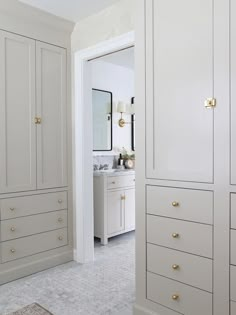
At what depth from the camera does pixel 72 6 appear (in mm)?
2650

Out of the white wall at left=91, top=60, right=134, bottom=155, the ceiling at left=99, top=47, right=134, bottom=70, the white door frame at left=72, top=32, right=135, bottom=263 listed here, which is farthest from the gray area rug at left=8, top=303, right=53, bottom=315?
the ceiling at left=99, top=47, right=134, bottom=70

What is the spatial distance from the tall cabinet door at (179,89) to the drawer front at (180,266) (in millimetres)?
468

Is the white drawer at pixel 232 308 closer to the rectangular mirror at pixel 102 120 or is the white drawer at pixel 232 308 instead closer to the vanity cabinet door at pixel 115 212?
the vanity cabinet door at pixel 115 212

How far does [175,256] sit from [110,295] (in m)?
0.87

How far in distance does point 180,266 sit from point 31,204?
5.30ft

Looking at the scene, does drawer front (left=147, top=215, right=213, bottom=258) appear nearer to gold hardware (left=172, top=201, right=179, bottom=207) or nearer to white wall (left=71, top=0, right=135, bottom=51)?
gold hardware (left=172, top=201, right=179, bottom=207)

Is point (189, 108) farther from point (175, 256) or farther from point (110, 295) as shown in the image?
point (110, 295)

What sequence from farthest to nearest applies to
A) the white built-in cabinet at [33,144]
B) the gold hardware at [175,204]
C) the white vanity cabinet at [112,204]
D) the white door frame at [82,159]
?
the white vanity cabinet at [112,204], the white door frame at [82,159], the white built-in cabinet at [33,144], the gold hardware at [175,204]

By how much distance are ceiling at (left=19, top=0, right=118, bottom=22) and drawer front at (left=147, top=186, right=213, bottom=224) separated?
1782 millimetres

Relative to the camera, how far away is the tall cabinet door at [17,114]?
255cm

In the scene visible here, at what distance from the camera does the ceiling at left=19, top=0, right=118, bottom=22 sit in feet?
8.42

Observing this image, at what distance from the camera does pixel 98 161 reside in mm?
4086

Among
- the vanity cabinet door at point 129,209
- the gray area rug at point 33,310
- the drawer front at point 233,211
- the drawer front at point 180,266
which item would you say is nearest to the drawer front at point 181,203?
the drawer front at point 233,211

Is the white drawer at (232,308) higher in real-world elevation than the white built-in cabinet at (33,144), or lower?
lower
